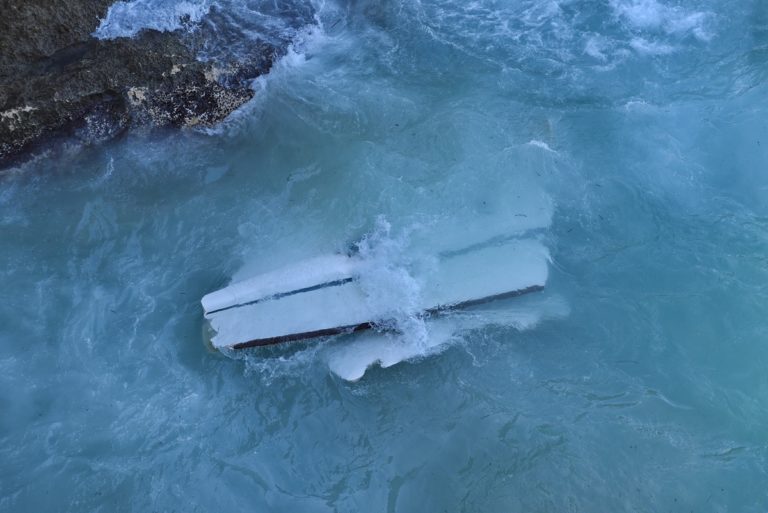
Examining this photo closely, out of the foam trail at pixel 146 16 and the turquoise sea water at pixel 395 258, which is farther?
the foam trail at pixel 146 16

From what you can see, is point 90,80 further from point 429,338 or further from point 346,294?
point 429,338

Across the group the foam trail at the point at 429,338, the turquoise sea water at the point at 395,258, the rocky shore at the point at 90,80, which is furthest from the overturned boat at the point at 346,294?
the rocky shore at the point at 90,80

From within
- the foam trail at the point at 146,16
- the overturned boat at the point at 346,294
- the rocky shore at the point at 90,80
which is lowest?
the overturned boat at the point at 346,294

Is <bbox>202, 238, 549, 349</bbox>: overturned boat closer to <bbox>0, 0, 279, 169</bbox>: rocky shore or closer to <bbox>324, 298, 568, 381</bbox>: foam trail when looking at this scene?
<bbox>324, 298, 568, 381</bbox>: foam trail

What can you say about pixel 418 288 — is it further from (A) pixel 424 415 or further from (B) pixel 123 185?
(B) pixel 123 185

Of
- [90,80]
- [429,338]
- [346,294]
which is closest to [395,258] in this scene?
[346,294]

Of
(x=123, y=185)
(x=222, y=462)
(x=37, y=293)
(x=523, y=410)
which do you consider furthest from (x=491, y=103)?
(x=37, y=293)

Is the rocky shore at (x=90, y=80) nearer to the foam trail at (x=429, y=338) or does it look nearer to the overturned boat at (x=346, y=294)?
the overturned boat at (x=346, y=294)
